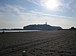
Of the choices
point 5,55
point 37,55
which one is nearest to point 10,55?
point 5,55

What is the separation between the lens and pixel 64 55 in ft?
34.6

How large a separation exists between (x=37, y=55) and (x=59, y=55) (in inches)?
85.5

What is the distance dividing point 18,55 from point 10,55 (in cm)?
77

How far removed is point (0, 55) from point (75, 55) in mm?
7252


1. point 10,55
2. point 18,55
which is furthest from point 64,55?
point 10,55

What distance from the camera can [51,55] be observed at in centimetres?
1051

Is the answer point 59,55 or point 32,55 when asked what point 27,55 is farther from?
point 59,55

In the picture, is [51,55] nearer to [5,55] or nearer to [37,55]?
[37,55]

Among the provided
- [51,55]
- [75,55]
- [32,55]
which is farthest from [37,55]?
[75,55]

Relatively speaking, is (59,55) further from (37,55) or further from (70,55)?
(37,55)

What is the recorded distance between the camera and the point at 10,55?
10.3m

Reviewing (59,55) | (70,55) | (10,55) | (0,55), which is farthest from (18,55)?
(70,55)

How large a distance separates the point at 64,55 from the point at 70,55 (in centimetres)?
59

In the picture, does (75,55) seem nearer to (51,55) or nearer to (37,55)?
(51,55)
